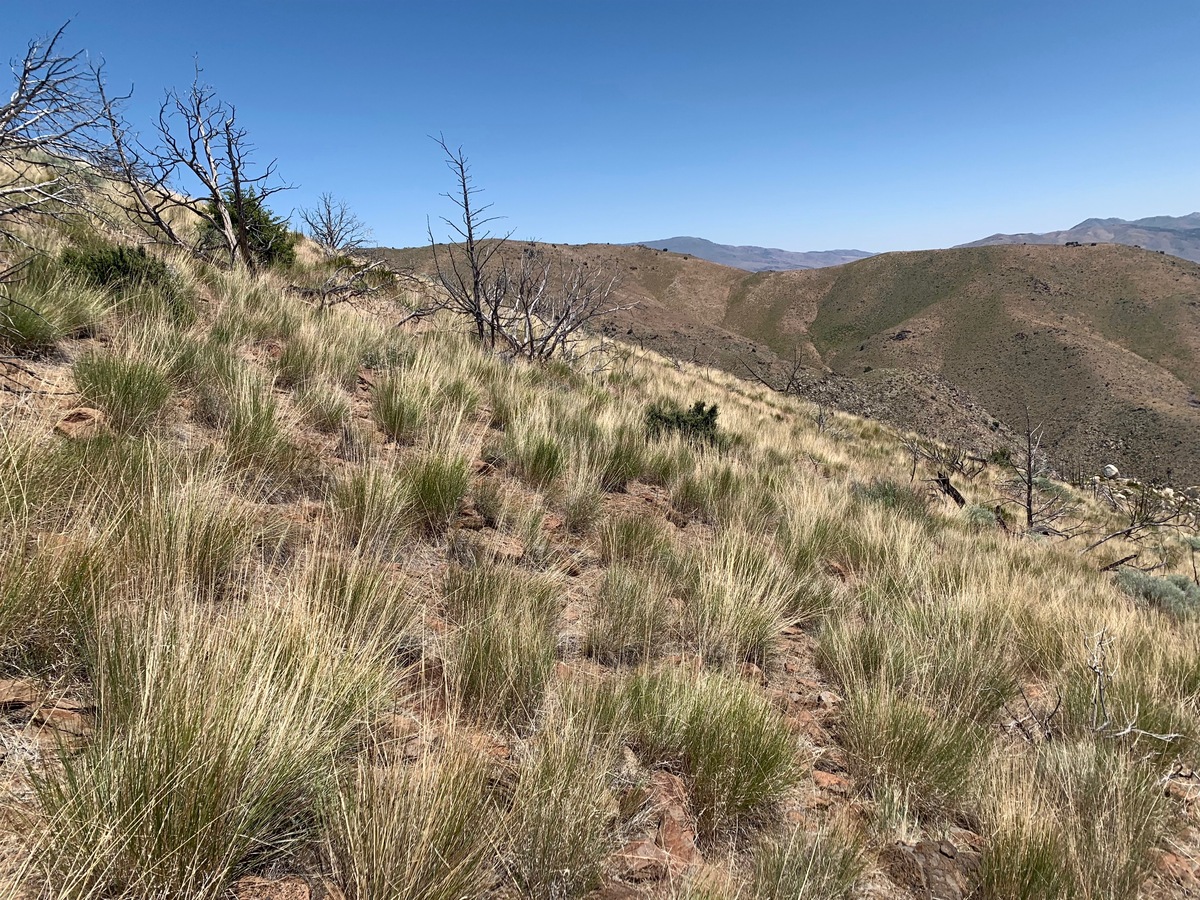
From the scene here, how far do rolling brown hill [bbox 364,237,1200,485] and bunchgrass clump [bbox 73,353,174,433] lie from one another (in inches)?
976

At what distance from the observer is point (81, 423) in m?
2.71

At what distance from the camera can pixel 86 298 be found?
3.84 metres

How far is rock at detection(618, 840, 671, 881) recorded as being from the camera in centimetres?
154

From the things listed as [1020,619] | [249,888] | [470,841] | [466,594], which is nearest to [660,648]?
[466,594]

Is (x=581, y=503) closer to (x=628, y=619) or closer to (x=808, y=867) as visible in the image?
(x=628, y=619)

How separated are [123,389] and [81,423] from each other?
1.01 feet

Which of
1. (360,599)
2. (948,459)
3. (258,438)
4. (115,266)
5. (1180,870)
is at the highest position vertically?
(115,266)

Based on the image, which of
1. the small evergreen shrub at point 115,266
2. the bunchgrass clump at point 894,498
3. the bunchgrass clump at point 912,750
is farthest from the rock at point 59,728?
the bunchgrass clump at point 894,498

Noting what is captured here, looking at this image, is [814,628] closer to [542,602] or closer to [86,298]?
[542,602]

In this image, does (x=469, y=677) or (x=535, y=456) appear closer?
(x=469, y=677)

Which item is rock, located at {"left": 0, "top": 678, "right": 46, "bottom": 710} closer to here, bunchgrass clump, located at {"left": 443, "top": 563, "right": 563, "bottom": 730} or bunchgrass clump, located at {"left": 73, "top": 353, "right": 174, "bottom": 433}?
bunchgrass clump, located at {"left": 443, "top": 563, "right": 563, "bottom": 730}

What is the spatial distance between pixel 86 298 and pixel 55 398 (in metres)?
1.56

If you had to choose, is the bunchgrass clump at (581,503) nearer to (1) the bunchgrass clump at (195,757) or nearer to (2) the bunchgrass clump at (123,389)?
(1) the bunchgrass clump at (195,757)

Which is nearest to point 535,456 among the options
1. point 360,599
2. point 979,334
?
point 360,599
